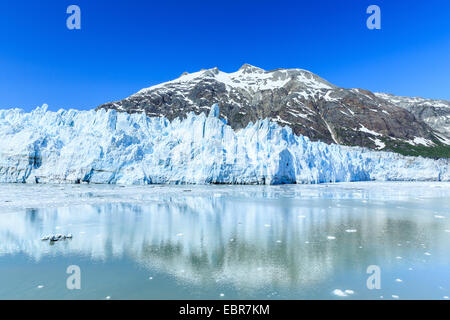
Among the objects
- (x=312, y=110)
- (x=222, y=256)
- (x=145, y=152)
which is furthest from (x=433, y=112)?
(x=222, y=256)

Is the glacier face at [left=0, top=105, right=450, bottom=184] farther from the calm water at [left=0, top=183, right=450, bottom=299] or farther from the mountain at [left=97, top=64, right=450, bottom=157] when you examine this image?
the mountain at [left=97, top=64, right=450, bottom=157]

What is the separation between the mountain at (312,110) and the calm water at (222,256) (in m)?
89.8

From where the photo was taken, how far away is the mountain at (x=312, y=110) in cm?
9988

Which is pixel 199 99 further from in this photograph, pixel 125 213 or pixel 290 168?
pixel 125 213

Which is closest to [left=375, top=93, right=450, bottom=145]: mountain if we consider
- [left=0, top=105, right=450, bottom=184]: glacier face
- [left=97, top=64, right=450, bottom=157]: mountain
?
[left=97, top=64, right=450, bottom=157]: mountain

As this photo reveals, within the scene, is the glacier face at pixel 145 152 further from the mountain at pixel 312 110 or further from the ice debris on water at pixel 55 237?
the mountain at pixel 312 110

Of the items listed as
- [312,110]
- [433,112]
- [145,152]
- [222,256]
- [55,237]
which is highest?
[433,112]

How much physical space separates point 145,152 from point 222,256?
24157 millimetres

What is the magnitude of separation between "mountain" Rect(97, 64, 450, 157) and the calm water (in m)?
89.8

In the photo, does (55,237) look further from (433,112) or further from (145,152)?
(433,112)

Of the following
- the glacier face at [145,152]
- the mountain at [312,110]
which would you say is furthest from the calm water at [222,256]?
the mountain at [312,110]

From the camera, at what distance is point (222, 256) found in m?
6.04

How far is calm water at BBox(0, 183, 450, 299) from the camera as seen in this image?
445cm

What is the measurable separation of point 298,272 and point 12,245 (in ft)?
20.6
